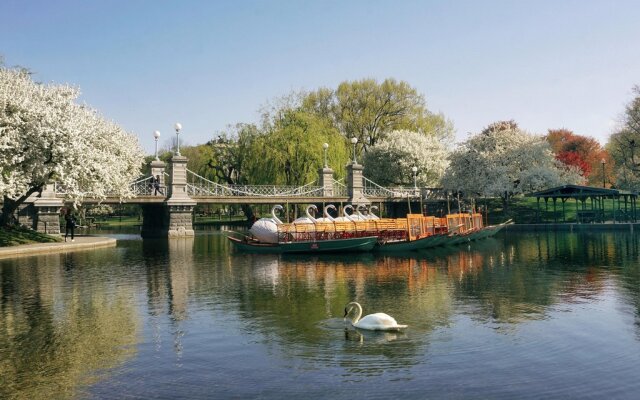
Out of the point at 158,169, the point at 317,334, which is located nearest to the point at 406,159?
the point at 158,169

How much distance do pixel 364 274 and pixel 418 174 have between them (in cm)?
5437

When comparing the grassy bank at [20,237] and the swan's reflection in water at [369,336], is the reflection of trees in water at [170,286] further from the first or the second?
the grassy bank at [20,237]

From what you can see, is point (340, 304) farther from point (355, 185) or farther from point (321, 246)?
point (355, 185)

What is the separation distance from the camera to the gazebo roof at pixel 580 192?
5453 cm

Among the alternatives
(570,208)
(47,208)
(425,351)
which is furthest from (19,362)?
(570,208)

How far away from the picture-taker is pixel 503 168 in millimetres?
66500

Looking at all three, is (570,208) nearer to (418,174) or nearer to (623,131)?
(623,131)

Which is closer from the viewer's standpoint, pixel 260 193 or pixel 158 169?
pixel 158 169

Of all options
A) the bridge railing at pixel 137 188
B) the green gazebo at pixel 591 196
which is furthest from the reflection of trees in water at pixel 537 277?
the bridge railing at pixel 137 188

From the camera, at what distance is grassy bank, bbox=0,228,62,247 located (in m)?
35.9

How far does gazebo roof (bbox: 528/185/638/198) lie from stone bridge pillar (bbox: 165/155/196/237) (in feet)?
104

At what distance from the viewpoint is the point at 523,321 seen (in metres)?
14.8

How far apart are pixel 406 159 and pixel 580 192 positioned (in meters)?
22.7

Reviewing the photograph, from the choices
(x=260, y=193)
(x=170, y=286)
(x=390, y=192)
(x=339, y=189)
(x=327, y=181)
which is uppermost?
(x=327, y=181)
